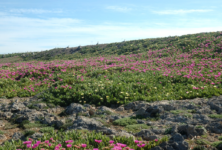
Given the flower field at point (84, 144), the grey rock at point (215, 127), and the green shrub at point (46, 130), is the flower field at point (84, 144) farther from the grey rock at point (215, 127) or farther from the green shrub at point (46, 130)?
the grey rock at point (215, 127)

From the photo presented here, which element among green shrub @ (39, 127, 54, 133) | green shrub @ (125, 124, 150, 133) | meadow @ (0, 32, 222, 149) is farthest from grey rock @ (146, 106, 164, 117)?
green shrub @ (39, 127, 54, 133)

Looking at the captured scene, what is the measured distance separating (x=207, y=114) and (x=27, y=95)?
41.9 feet

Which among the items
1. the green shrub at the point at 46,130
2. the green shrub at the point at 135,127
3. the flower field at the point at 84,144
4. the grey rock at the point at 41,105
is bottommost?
the green shrub at the point at 135,127

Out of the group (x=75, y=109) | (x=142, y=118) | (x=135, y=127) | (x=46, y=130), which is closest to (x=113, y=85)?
A: (x=75, y=109)

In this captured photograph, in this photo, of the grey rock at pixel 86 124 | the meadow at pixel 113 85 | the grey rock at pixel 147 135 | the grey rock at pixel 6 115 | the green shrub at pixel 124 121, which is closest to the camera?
the grey rock at pixel 147 135

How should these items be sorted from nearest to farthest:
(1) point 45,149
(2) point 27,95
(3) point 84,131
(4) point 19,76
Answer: (1) point 45,149 → (3) point 84,131 → (2) point 27,95 → (4) point 19,76

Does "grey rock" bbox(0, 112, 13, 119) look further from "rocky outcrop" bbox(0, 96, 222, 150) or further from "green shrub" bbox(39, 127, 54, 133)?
"green shrub" bbox(39, 127, 54, 133)

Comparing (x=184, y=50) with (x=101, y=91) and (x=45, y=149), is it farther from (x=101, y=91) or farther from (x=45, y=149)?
(x=45, y=149)

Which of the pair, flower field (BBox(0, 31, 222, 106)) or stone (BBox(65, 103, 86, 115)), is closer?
stone (BBox(65, 103, 86, 115))

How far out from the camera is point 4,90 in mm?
15773

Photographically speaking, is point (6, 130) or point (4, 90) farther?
point (4, 90)

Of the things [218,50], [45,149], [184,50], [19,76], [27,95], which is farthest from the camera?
[184,50]

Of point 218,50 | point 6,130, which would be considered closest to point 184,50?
point 218,50

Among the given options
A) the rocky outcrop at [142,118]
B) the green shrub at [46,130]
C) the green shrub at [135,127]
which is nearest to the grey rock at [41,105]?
the rocky outcrop at [142,118]
